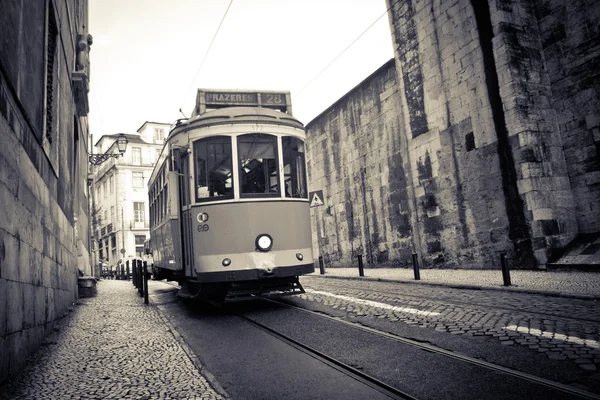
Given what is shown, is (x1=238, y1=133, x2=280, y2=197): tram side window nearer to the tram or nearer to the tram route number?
the tram

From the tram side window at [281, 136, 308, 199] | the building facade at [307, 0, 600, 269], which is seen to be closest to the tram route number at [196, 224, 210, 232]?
the tram side window at [281, 136, 308, 199]

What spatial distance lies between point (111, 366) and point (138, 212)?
41.8m

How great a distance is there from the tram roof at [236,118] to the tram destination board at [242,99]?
0.61 meters

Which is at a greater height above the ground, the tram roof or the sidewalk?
the tram roof

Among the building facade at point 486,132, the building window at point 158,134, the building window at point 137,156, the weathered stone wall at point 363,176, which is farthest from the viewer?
the building window at point 158,134

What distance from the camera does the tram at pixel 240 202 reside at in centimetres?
647

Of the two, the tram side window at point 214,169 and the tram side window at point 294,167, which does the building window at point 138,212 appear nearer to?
the tram side window at point 214,169

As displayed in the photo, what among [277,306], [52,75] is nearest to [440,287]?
[277,306]

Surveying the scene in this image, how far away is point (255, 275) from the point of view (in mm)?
6379

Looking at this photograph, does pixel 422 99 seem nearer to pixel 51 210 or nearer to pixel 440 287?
pixel 440 287

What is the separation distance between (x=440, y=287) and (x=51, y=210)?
23.5 ft

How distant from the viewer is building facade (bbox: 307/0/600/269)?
31.8 feet

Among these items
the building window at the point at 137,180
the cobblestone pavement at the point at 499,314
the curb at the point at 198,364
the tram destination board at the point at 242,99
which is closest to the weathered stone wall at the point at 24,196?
the curb at the point at 198,364

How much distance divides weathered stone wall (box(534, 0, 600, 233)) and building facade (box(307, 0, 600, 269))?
0.02 m
